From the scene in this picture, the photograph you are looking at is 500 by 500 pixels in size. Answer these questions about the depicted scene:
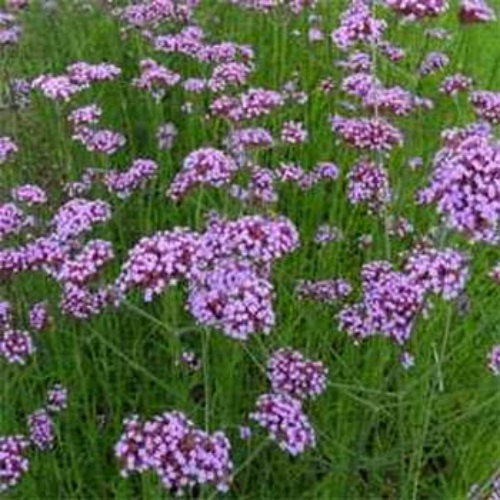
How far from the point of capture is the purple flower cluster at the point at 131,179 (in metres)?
3.45

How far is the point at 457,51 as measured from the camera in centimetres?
488

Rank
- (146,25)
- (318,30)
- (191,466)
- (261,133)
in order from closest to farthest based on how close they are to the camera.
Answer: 1. (191,466)
2. (261,133)
3. (146,25)
4. (318,30)

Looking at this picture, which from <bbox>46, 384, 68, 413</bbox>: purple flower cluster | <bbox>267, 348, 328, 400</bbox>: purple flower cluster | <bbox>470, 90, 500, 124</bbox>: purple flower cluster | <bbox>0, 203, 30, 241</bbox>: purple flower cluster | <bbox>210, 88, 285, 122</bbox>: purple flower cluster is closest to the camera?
<bbox>267, 348, 328, 400</bbox>: purple flower cluster

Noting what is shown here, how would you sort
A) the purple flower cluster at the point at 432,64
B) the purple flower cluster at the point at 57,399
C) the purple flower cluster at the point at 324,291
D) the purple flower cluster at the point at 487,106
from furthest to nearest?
the purple flower cluster at the point at 432,64, the purple flower cluster at the point at 487,106, the purple flower cluster at the point at 324,291, the purple flower cluster at the point at 57,399

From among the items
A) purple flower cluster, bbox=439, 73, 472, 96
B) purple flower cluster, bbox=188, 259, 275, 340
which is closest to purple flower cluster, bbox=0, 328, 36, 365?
purple flower cluster, bbox=188, 259, 275, 340

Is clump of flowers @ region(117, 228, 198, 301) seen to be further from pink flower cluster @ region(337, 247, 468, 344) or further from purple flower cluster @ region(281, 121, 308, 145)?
purple flower cluster @ region(281, 121, 308, 145)

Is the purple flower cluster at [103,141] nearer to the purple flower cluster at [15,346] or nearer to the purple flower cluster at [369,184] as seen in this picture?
the purple flower cluster at [369,184]

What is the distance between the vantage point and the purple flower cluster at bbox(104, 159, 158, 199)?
3.45m

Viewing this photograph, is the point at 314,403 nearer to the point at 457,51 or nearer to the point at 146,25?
the point at 146,25

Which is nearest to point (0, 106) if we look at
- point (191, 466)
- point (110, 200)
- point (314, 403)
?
point (110, 200)

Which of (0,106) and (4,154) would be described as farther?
(0,106)

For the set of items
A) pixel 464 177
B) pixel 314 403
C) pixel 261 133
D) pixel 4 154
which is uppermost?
pixel 464 177

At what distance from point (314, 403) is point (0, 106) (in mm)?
2404

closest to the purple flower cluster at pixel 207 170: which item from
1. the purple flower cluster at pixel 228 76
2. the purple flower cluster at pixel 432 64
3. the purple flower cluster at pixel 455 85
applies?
the purple flower cluster at pixel 228 76
